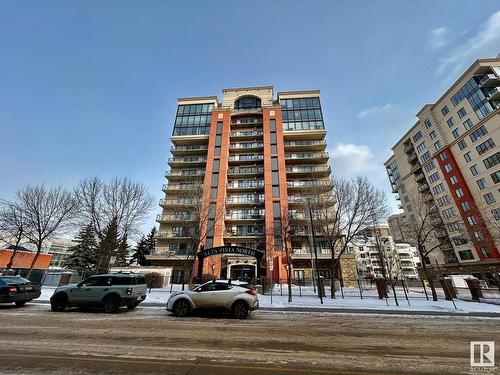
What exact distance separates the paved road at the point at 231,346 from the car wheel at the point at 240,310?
4.23 feet

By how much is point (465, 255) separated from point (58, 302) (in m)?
64.5

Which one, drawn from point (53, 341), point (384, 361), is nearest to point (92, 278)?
point (53, 341)

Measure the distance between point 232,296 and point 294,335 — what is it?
14.0 feet

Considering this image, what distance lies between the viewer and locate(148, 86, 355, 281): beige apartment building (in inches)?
1430

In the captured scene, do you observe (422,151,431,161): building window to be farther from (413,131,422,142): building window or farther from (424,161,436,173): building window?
(413,131,422,142): building window

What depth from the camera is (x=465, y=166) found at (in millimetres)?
48750

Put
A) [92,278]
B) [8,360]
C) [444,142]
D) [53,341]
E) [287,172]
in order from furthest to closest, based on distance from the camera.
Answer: [444,142], [287,172], [92,278], [53,341], [8,360]

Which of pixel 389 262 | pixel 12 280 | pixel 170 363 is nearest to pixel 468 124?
pixel 389 262

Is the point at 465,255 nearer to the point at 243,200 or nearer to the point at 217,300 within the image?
the point at 243,200

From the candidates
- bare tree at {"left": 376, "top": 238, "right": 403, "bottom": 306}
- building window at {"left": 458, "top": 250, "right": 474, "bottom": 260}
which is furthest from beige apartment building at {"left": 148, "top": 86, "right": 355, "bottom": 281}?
building window at {"left": 458, "top": 250, "right": 474, "bottom": 260}

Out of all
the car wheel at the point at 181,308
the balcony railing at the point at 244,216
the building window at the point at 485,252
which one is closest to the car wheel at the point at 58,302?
the car wheel at the point at 181,308

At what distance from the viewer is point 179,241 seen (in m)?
40.2

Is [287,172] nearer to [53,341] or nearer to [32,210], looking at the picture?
[32,210]
